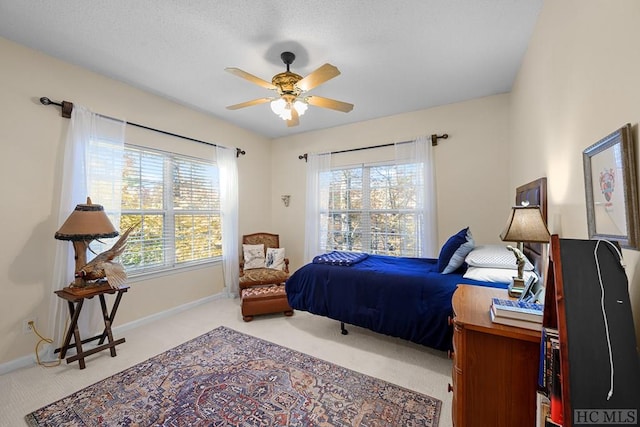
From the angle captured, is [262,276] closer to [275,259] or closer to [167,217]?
[275,259]

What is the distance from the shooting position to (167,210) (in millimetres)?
3432

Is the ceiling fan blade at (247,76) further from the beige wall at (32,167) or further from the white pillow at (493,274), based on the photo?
the white pillow at (493,274)

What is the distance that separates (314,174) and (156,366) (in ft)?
10.6

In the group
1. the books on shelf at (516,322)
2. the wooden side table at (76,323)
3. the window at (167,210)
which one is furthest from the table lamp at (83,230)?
the books on shelf at (516,322)

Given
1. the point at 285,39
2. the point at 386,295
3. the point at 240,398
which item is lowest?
the point at 240,398

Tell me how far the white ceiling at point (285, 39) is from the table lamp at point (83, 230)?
1191 mm

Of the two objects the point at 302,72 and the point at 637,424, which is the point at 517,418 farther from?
the point at 302,72

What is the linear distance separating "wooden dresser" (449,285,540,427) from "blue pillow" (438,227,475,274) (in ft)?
4.26

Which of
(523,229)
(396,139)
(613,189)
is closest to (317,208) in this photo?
(396,139)

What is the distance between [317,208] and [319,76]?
100 inches

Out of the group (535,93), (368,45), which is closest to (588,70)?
(535,93)

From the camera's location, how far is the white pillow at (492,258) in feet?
6.95

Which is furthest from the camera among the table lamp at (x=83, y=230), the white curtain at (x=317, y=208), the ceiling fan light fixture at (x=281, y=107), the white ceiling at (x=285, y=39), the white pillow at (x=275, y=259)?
the white curtain at (x=317, y=208)

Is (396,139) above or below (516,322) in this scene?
above
